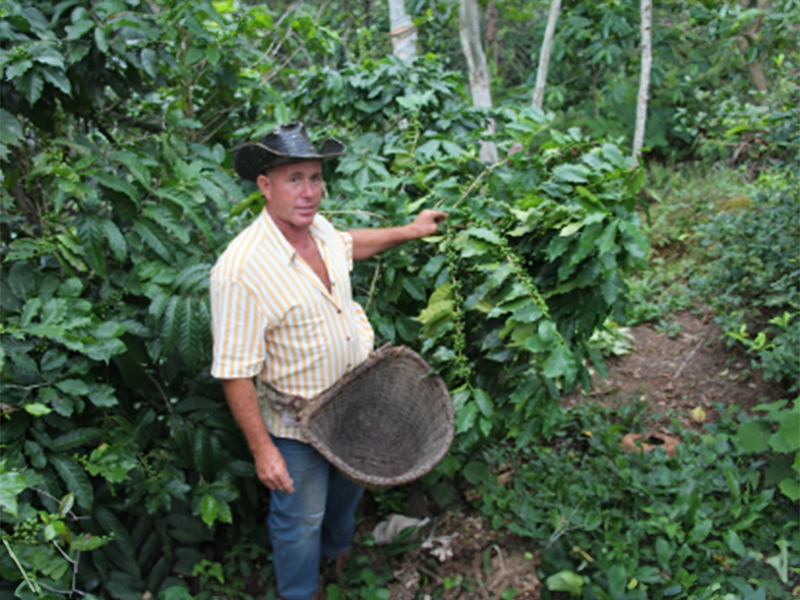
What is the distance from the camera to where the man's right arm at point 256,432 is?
193cm

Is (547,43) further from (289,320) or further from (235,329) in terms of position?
(235,329)

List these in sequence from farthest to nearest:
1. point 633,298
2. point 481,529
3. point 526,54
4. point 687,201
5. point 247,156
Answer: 1. point 526,54
2. point 687,201
3. point 633,298
4. point 481,529
5. point 247,156

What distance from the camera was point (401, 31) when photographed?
8.89 ft

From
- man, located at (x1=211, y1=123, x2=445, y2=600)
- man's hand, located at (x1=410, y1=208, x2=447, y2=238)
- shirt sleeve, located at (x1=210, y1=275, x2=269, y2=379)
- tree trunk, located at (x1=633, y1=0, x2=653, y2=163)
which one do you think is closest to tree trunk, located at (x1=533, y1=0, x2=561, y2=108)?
tree trunk, located at (x1=633, y1=0, x2=653, y2=163)

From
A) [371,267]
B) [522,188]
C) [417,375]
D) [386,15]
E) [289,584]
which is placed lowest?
[289,584]

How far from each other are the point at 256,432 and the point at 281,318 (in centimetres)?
38

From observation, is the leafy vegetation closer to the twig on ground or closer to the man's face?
the man's face

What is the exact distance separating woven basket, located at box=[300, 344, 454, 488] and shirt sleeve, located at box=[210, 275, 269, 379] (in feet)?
0.89

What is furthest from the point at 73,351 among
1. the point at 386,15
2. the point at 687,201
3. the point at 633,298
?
the point at 687,201

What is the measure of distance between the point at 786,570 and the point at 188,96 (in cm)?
313

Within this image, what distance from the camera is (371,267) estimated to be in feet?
8.29

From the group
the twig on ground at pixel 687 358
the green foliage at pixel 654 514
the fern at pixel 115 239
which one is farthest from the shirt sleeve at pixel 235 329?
the twig on ground at pixel 687 358

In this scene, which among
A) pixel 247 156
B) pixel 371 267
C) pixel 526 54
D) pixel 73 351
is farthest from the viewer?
pixel 526 54

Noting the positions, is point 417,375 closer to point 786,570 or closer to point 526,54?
point 786,570
